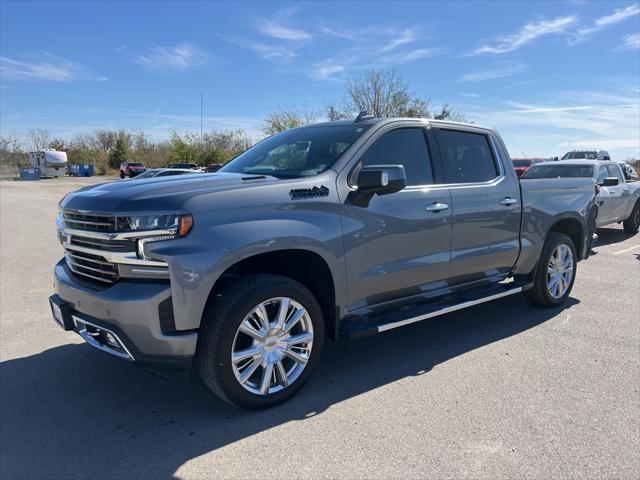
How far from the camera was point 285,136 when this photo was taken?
466 centimetres

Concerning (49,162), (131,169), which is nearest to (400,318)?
(131,169)

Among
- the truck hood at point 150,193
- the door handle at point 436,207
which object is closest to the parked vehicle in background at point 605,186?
the door handle at point 436,207

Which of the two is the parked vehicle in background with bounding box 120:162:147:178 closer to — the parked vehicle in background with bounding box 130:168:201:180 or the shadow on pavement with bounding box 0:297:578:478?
the parked vehicle in background with bounding box 130:168:201:180

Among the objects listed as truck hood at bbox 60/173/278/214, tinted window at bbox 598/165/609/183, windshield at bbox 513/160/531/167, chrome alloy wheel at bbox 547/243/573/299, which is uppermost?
truck hood at bbox 60/173/278/214

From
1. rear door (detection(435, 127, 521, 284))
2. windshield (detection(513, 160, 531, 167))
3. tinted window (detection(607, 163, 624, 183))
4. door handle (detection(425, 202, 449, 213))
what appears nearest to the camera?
door handle (detection(425, 202, 449, 213))

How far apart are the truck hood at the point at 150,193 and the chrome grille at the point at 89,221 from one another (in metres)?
0.04

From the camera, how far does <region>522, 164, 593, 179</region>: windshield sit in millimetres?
10766

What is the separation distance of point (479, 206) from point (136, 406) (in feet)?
10.8

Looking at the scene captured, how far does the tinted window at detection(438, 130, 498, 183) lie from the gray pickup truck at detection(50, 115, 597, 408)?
16 mm

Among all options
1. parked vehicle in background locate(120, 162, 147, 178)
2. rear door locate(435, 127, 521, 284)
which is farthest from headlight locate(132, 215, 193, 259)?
→ parked vehicle in background locate(120, 162, 147, 178)

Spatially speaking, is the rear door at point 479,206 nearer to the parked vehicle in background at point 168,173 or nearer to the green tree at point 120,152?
the parked vehicle in background at point 168,173

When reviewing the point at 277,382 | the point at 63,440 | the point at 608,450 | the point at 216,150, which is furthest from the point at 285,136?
the point at 216,150

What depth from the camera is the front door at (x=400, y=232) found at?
12.0ft

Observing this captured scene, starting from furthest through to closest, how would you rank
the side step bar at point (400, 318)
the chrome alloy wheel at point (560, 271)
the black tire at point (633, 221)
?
1. the black tire at point (633, 221)
2. the chrome alloy wheel at point (560, 271)
3. the side step bar at point (400, 318)
